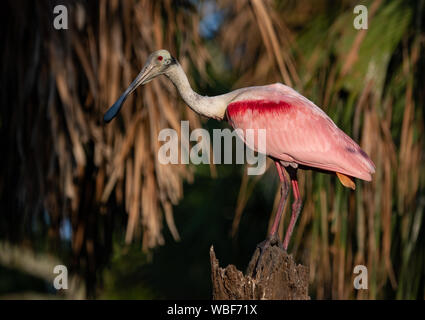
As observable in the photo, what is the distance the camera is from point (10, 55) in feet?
19.2

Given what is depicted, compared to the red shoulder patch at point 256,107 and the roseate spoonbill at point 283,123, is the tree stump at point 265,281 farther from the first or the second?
the red shoulder patch at point 256,107

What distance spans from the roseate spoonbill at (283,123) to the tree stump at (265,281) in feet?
2.80

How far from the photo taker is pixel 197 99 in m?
4.94

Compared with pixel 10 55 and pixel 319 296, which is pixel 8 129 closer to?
pixel 10 55

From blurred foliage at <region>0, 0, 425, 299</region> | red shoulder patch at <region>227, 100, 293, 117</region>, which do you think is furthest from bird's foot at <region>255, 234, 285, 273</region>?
blurred foliage at <region>0, 0, 425, 299</region>

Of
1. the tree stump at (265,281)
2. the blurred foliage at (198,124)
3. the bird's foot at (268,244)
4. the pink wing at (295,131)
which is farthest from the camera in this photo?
the blurred foliage at (198,124)

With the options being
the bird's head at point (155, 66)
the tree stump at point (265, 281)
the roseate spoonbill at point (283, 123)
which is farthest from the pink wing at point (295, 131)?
the tree stump at point (265, 281)

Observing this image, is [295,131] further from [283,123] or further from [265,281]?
[265,281]

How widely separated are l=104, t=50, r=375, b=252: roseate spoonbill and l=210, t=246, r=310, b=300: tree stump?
2.80 ft

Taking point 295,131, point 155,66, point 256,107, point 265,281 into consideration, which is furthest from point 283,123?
point 265,281

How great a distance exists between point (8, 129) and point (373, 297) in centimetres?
311

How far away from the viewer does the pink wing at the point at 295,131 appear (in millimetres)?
4859
